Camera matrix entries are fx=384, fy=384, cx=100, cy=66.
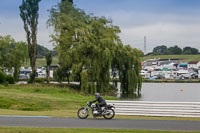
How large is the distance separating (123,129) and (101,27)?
39570 mm

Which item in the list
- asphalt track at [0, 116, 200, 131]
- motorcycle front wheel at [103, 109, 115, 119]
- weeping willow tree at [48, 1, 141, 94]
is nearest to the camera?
asphalt track at [0, 116, 200, 131]

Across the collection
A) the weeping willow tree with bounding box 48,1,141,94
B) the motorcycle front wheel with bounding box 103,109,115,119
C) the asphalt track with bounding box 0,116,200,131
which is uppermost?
the weeping willow tree with bounding box 48,1,141,94

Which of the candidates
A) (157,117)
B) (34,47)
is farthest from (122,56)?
(157,117)

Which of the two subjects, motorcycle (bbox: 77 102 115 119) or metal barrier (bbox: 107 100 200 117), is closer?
motorcycle (bbox: 77 102 115 119)

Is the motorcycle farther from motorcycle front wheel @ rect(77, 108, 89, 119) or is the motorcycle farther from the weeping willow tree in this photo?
the weeping willow tree

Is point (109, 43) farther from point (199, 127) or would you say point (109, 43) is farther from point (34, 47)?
point (199, 127)

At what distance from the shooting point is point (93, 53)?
168 feet

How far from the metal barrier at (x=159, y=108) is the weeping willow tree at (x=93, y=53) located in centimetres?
2621

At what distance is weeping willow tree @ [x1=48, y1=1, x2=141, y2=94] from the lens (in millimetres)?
50312

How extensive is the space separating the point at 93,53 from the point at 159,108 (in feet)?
96.3

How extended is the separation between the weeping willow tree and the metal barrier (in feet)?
86.0

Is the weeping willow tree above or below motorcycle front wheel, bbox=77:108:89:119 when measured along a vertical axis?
above

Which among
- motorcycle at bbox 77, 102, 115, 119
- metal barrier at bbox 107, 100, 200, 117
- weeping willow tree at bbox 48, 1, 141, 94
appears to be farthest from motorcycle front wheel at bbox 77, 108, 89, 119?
weeping willow tree at bbox 48, 1, 141, 94

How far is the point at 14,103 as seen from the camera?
28469mm
